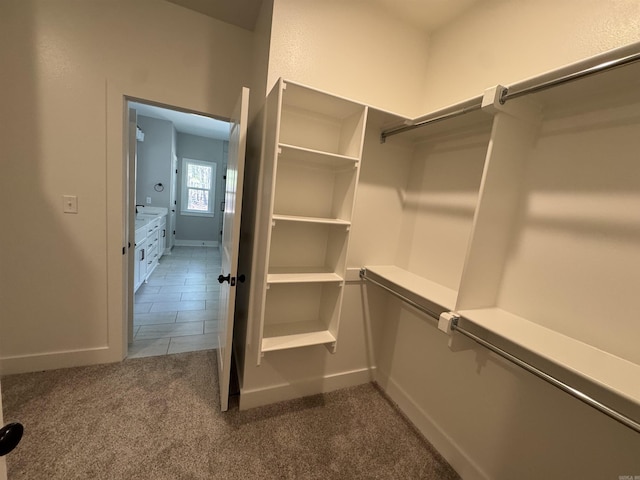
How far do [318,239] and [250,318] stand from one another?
717 millimetres

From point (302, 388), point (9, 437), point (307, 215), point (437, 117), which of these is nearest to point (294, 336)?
point (302, 388)

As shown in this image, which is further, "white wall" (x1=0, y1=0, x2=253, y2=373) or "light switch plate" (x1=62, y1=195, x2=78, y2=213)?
"light switch plate" (x1=62, y1=195, x2=78, y2=213)

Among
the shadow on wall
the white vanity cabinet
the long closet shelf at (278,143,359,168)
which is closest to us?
the long closet shelf at (278,143,359,168)

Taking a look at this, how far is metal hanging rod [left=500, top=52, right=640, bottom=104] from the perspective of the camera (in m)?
0.87

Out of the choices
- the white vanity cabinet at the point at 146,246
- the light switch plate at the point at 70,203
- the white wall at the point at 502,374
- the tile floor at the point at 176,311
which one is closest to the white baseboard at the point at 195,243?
the white vanity cabinet at the point at 146,246

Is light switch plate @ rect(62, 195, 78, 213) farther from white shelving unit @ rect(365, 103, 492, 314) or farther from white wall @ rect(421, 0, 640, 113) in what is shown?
white wall @ rect(421, 0, 640, 113)

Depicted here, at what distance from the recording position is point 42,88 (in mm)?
1759

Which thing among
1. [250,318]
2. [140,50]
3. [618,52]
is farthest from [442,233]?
[140,50]

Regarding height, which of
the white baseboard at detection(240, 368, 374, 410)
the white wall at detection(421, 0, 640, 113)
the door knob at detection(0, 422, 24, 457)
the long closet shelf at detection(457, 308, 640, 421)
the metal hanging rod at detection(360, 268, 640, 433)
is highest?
the white wall at detection(421, 0, 640, 113)

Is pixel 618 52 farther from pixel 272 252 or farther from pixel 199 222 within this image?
pixel 199 222

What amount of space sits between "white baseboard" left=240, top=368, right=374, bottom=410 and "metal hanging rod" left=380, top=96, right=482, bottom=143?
6.29 ft

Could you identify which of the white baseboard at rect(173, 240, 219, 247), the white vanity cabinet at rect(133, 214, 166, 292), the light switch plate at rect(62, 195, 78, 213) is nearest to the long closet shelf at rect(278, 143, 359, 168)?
Result: the light switch plate at rect(62, 195, 78, 213)

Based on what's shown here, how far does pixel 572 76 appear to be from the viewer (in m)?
→ 0.99

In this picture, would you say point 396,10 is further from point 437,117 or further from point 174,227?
point 174,227
